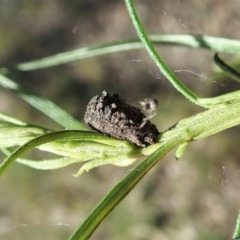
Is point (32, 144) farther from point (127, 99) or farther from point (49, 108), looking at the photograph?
point (127, 99)

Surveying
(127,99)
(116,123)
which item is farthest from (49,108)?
(127,99)

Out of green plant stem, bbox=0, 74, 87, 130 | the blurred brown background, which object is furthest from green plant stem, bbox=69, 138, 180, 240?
the blurred brown background

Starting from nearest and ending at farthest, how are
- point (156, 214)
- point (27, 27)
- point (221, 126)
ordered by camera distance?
point (221, 126) → point (156, 214) → point (27, 27)

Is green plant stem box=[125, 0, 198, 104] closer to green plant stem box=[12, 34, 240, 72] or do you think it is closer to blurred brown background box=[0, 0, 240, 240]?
green plant stem box=[12, 34, 240, 72]

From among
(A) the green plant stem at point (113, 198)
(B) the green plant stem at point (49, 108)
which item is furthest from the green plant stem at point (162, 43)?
(A) the green plant stem at point (113, 198)

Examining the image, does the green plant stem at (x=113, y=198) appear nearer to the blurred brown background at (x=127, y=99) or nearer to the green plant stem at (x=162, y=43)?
the green plant stem at (x=162, y=43)

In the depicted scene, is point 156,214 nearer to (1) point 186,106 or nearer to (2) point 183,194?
(2) point 183,194

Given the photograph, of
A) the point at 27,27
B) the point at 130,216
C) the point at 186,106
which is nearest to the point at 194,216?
the point at 130,216
